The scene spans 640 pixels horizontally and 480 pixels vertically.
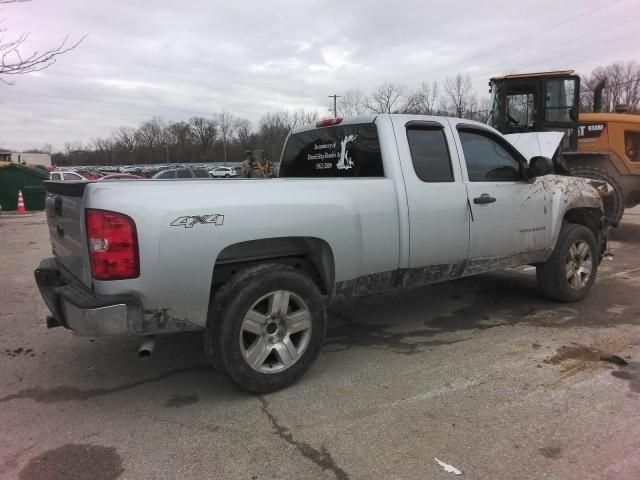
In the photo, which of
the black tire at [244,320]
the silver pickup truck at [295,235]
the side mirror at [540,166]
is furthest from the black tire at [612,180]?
the black tire at [244,320]

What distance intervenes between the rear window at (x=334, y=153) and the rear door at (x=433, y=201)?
0.26 metres

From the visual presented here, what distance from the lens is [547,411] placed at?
342cm

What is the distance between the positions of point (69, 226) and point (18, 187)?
21736 mm

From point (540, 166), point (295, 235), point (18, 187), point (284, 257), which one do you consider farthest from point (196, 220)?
point (18, 187)

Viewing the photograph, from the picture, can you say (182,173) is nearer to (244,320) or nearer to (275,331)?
(275,331)

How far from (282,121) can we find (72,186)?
91218mm

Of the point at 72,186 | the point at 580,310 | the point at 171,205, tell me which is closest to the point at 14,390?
the point at 72,186

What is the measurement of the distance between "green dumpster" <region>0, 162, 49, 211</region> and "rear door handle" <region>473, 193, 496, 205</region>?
857 inches

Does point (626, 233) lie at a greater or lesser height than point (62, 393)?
greater

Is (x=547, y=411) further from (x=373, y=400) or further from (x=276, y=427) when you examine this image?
(x=276, y=427)

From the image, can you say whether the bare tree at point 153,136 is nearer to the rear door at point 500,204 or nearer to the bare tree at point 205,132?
the bare tree at point 205,132

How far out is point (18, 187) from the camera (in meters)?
22.2

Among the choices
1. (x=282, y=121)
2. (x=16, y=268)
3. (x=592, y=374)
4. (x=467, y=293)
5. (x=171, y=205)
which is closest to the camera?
(x=171, y=205)

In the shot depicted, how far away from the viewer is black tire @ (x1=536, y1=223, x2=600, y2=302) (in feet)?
18.7
